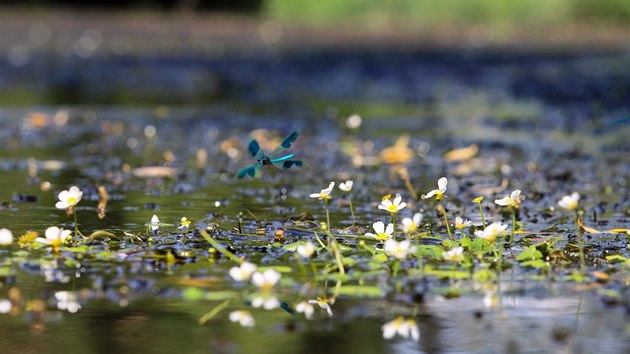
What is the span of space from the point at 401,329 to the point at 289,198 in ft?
9.74

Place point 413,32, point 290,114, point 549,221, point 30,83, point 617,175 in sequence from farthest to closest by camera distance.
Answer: point 413,32
point 30,83
point 290,114
point 617,175
point 549,221

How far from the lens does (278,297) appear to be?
3.84 metres

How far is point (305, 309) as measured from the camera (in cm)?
369

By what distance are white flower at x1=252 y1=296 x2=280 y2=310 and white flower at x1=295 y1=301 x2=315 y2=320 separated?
68 millimetres

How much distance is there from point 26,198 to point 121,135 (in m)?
3.68

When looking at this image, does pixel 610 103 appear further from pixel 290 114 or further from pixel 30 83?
pixel 30 83

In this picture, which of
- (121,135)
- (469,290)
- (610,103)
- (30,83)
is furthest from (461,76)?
(469,290)

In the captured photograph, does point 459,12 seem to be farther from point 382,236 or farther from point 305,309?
point 305,309

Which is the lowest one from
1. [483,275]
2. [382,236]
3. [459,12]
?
[483,275]

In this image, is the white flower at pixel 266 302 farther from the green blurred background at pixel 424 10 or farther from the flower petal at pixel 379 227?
the green blurred background at pixel 424 10

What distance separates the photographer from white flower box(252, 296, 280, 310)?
372 centimetres

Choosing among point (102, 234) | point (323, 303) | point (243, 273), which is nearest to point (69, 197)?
point (102, 234)

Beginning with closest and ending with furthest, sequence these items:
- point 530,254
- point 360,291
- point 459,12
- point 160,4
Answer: point 360,291
point 530,254
point 459,12
point 160,4

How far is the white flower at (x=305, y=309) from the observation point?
3.62 metres
